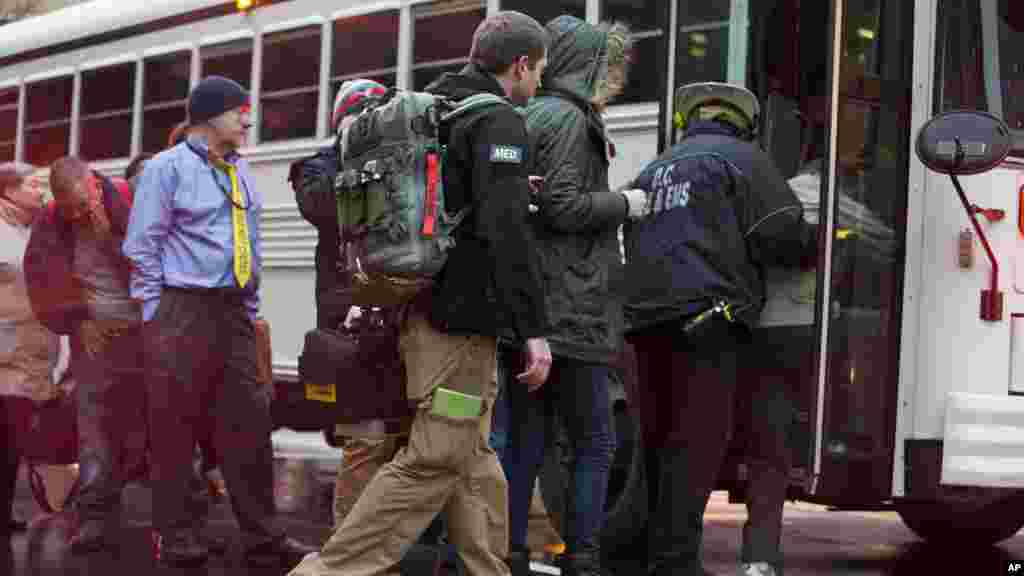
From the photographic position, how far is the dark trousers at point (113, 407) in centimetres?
789

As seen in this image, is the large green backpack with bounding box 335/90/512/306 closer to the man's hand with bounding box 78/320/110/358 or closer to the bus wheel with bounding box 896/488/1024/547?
the man's hand with bounding box 78/320/110/358

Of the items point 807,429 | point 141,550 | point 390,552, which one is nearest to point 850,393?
point 807,429

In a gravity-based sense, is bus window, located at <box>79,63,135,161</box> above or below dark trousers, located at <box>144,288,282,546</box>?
above

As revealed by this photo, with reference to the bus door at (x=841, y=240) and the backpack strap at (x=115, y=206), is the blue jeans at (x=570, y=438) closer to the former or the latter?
the bus door at (x=841, y=240)

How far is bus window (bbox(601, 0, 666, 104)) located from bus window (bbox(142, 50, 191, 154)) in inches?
164

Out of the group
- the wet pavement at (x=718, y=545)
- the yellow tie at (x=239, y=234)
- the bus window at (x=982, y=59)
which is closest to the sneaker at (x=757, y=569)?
the wet pavement at (x=718, y=545)

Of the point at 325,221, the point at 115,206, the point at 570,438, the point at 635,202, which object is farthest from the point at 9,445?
the point at 635,202

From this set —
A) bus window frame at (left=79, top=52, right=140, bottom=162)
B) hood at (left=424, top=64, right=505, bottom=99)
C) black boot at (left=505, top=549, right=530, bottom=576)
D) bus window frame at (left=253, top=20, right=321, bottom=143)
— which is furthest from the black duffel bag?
bus window frame at (left=79, top=52, right=140, bottom=162)

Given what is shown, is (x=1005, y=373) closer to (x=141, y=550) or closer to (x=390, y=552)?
(x=390, y=552)

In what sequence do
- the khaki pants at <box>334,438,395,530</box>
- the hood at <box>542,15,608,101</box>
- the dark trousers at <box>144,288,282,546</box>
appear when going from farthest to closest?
1. the dark trousers at <box>144,288,282,546</box>
2. the hood at <box>542,15,608,101</box>
3. the khaki pants at <box>334,438,395,530</box>

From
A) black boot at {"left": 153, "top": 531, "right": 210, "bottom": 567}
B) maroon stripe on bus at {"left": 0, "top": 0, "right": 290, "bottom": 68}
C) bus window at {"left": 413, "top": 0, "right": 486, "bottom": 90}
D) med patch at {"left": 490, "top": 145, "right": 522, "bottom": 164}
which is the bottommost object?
black boot at {"left": 153, "top": 531, "right": 210, "bottom": 567}

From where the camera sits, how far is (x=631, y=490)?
6.91 m

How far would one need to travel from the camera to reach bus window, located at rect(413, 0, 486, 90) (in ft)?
28.8

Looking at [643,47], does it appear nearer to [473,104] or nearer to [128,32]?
[473,104]
